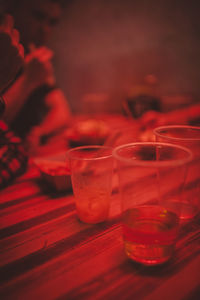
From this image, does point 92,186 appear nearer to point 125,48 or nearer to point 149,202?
point 149,202

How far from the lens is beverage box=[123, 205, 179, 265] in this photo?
0.42 metres

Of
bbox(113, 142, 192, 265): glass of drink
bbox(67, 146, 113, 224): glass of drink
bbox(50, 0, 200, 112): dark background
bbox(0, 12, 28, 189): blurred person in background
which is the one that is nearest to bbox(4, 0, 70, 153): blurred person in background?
bbox(0, 12, 28, 189): blurred person in background

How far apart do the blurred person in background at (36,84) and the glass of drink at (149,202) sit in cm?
68

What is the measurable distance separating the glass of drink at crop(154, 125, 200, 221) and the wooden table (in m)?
0.03

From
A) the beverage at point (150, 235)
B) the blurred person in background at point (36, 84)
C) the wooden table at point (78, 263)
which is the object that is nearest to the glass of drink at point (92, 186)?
the wooden table at point (78, 263)

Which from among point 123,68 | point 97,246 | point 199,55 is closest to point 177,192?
point 97,246

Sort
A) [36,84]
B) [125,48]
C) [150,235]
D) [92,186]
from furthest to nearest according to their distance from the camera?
[125,48], [36,84], [92,186], [150,235]

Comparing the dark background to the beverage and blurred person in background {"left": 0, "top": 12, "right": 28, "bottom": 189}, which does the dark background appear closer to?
blurred person in background {"left": 0, "top": 12, "right": 28, "bottom": 189}

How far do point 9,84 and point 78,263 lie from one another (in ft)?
1.57

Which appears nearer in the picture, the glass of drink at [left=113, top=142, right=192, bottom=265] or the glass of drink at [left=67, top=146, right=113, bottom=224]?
the glass of drink at [left=113, top=142, right=192, bottom=265]

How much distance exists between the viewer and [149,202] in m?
0.52

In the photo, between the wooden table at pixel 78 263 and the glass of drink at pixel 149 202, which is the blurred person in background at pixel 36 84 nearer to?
the wooden table at pixel 78 263

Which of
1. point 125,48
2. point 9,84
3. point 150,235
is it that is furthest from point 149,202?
point 125,48

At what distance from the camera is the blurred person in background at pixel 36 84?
3.71ft
